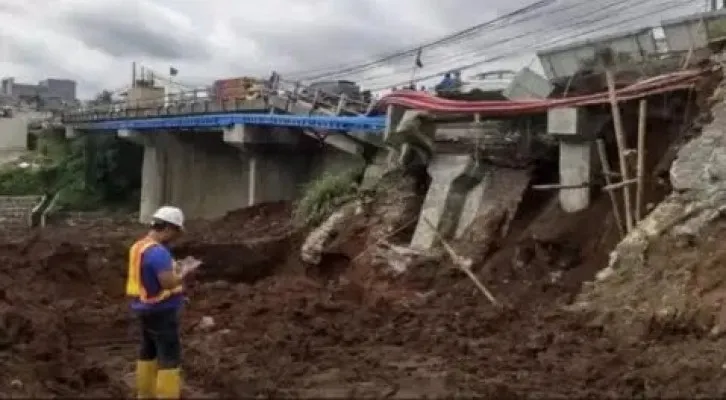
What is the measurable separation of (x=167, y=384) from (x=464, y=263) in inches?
320

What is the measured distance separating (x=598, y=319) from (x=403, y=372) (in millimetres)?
2748

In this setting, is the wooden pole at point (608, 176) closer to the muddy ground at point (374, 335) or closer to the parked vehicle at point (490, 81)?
the muddy ground at point (374, 335)

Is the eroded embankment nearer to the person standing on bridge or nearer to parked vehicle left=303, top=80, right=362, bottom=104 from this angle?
the person standing on bridge

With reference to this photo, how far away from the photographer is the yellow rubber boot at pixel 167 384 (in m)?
8.12

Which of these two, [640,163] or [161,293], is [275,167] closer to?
[640,163]

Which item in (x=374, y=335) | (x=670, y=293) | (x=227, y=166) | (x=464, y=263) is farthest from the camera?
(x=227, y=166)

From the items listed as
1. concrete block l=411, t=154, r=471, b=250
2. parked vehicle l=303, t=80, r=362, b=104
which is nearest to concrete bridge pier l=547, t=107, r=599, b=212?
concrete block l=411, t=154, r=471, b=250

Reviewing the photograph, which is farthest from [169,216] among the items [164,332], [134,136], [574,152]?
[134,136]

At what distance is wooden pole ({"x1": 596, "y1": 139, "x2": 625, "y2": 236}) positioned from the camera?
13859mm

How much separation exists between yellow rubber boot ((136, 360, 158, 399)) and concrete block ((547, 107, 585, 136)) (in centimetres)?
827

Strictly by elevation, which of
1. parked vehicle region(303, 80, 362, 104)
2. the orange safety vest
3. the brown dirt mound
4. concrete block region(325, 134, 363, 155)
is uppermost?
parked vehicle region(303, 80, 362, 104)

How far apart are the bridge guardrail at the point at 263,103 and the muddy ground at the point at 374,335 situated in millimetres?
8110

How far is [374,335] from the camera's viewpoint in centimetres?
1284

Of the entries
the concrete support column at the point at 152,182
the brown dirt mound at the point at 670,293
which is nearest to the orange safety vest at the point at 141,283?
the brown dirt mound at the point at 670,293
